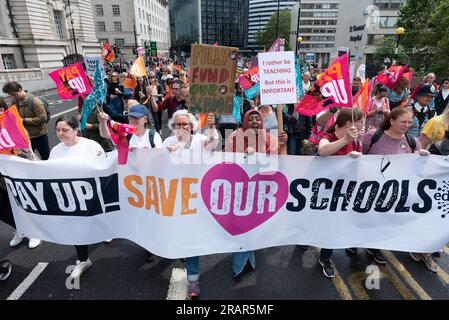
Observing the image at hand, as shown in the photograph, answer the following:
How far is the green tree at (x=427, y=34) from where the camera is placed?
1783cm

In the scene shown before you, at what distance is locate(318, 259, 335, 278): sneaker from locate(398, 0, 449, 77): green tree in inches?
816

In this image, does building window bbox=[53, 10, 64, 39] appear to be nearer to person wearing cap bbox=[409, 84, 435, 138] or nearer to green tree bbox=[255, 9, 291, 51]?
person wearing cap bbox=[409, 84, 435, 138]

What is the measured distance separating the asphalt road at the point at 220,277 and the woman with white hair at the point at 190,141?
18 cm

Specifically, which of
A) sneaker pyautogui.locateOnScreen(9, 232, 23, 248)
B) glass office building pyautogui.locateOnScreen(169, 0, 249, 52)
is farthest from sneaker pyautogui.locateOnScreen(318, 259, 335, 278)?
glass office building pyautogui.locateOnScreen(169, 0, 249, 52)

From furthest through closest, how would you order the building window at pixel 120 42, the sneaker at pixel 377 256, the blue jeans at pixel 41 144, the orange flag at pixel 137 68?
the building window at pixel 120 42 → the orange flag at pixel 137 68 → the blue jeans at pixel 41 144 → the sneaker at pixel 377 256

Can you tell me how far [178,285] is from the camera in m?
3.00

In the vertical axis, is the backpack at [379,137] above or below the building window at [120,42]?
below

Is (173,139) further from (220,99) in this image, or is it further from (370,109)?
(370,109)

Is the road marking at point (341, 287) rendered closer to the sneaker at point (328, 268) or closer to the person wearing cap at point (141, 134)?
the sneaker at point (328, 268)

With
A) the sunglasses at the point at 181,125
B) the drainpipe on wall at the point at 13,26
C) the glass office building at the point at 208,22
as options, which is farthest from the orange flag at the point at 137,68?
the glass office building at the point at 208,22

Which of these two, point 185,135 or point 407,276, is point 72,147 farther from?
point 407,276

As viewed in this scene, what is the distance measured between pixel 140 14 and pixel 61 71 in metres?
70.1

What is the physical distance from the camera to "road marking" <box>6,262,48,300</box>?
2.87 meters

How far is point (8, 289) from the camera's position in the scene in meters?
2.95
